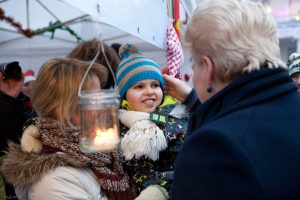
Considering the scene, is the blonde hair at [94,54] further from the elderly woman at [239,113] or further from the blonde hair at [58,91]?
the elderly woman at [239,113]

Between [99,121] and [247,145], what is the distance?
0.52m

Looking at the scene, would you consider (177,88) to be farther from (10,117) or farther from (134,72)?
(10,117)

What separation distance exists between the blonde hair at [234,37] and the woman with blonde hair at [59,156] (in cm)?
64

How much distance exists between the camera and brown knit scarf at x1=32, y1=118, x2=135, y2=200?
1.42 meters

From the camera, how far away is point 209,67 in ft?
3.40

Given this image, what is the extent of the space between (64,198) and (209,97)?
25.3 inches

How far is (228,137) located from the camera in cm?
89

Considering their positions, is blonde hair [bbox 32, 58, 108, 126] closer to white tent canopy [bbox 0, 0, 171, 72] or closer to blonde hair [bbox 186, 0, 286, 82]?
blonde hair [bbox 186, 0, 286, 82]

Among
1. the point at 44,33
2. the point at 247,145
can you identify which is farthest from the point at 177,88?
the point at 44,33

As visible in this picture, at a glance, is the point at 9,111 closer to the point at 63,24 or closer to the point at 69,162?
the point at 69,162

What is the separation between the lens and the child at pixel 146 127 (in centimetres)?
158

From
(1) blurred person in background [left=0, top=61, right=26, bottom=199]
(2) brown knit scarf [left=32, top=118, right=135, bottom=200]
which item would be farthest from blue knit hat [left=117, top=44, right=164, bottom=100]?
(1) blurred person in background [left=0, top=61, right=26, bottom=199]

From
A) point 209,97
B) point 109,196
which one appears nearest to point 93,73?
point 109,196

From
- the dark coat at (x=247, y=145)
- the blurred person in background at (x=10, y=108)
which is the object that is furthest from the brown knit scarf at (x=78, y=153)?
the blurred person in background at (x=10, y=108)
